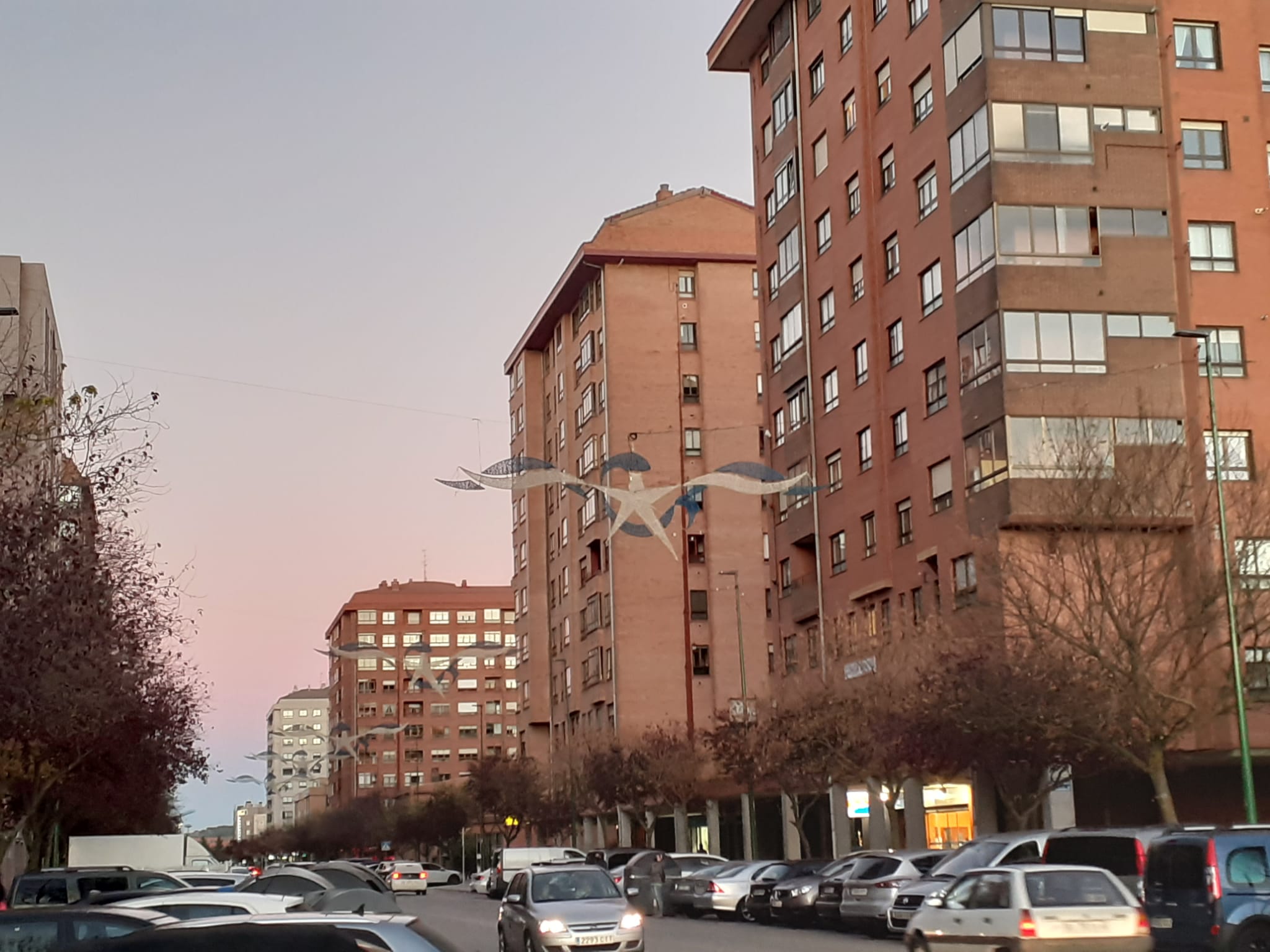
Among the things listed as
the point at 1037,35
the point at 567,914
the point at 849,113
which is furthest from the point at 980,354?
the point at 567,914

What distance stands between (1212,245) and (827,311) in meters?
15.3

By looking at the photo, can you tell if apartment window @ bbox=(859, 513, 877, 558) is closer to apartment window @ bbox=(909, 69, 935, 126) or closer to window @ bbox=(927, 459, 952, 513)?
window @ bbox=(927, 459, 952, 513)

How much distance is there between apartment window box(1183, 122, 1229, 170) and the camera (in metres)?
46.8

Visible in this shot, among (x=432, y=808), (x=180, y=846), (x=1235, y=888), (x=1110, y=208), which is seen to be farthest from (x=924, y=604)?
(x=432, y=808)

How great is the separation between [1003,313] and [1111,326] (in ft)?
9.60

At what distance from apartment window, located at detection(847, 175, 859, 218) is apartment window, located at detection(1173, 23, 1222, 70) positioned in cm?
1162

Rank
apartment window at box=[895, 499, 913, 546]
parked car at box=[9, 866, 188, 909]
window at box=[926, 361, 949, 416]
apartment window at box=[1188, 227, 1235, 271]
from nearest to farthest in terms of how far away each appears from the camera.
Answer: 1. parked car at box=[9, 866, 188, 909]
2. apartment window at box=[1188, 227, 1235, 271]
3. window at box=[926, 361, 949, 416]
4. apartment window at box=[895, 499, 913, 546]

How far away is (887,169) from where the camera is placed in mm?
54156

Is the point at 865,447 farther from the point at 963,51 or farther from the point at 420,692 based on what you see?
the point at 420,692

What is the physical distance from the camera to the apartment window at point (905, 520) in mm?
50812

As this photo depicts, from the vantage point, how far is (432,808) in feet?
402

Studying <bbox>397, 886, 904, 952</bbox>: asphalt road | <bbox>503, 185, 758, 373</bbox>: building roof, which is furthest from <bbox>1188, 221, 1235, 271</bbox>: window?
<bbox>503, 185, 758, 373</bbox>: building roof

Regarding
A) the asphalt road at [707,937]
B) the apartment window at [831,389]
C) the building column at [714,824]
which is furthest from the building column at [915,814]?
the building column at [714,824]

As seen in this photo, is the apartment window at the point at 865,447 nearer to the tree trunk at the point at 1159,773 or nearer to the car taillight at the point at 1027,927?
the tree trunk at the point at 1159,773
